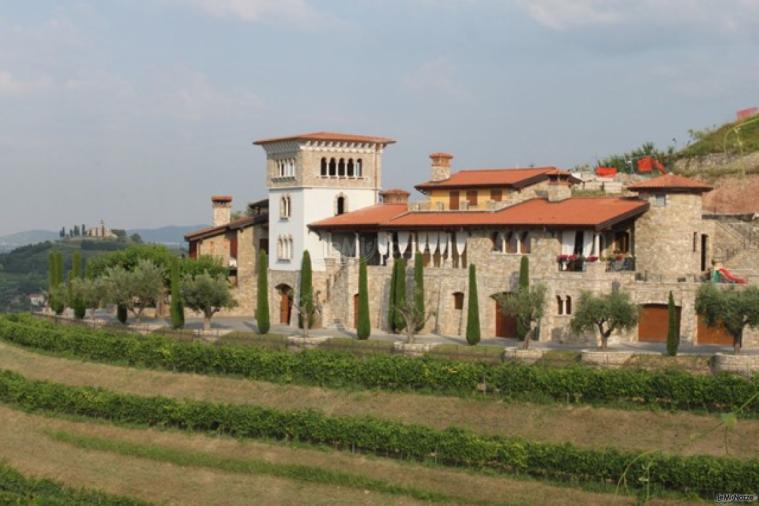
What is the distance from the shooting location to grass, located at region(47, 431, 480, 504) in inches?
1347

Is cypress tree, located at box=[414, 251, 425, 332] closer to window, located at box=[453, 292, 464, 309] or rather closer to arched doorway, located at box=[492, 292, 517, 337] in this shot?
window, located at box=[453, 292, 464, 309]

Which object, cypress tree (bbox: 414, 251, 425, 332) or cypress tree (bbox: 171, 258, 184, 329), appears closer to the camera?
cypress tree (bbox: 414, 251, 425, 332)

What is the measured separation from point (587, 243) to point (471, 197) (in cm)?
961

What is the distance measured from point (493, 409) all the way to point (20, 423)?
19.9m

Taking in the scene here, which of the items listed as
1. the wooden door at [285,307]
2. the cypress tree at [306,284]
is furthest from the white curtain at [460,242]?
the wooden door at [285,307]

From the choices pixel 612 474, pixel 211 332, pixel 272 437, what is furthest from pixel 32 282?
pixel 612 474

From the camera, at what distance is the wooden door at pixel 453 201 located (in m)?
56.9

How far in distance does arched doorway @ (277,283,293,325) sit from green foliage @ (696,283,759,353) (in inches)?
998

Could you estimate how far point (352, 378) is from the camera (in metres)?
43.1

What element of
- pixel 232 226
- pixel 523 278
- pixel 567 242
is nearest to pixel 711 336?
pixel 567 242

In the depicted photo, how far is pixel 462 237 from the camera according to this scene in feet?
172

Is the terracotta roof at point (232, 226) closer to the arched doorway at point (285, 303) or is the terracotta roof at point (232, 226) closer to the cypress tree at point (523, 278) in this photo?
the arched doorway at point (285, 303)

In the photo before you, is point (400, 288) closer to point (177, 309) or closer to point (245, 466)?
point (177, 309)

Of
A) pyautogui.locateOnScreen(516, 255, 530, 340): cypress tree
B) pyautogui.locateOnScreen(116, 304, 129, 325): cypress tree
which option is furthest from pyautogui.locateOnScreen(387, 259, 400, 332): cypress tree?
pyautogui.locateOnScreen(116, 304, 129, 325): cypress tree
